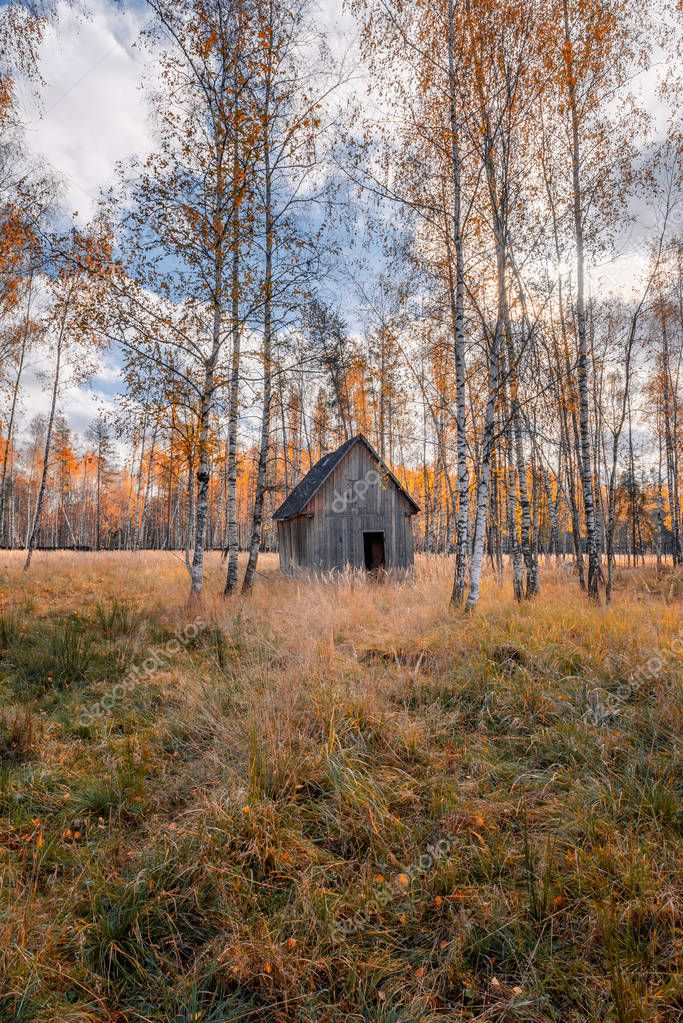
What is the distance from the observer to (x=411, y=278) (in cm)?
999

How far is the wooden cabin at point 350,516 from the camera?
14492mm

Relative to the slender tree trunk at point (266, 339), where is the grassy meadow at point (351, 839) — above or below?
below

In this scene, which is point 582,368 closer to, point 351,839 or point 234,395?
point 234,395

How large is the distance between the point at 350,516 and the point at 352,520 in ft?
0.51

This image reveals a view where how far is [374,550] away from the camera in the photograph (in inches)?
658

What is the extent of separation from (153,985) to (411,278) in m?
11.3

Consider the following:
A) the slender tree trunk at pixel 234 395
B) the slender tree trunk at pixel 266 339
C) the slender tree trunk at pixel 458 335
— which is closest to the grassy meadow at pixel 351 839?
the slender tree trunk at pixel 458 335

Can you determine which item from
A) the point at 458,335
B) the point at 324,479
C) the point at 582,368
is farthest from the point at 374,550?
the point at 458,335

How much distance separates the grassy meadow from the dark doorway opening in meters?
10.7

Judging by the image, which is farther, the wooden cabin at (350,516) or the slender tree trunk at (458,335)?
the wooden cabin at (350,516)

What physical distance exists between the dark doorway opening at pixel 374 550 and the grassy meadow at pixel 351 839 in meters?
10.7

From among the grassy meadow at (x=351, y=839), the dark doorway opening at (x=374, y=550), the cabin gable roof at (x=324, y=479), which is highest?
the cabin gable roof at (x=324, y=479)

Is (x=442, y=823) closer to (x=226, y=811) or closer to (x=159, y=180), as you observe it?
(x=226, y=811)

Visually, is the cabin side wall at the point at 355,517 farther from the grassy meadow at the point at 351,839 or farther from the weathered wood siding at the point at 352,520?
the grassy meadow at the point at 351,839
